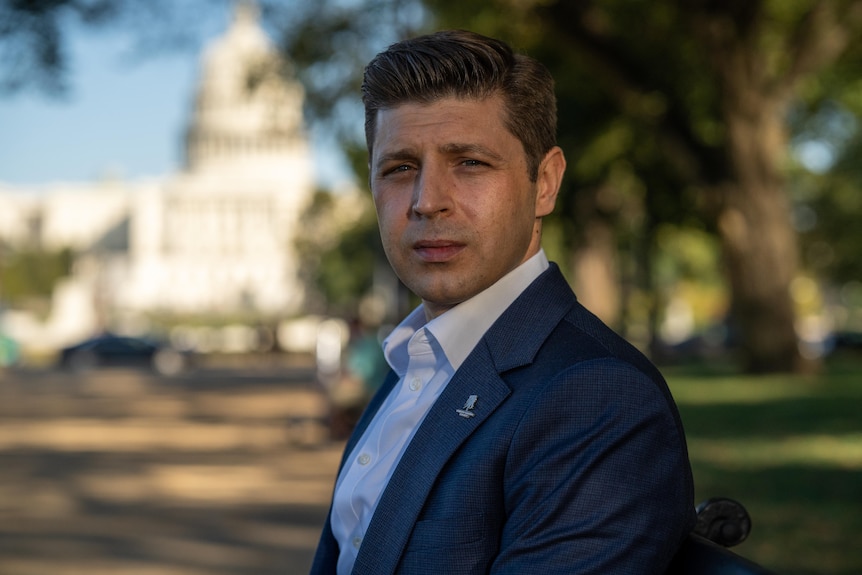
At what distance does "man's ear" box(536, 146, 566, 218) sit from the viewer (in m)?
2.44

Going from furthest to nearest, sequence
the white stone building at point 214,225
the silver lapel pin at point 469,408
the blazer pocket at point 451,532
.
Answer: the white stone building at point 214,225, the silver lapel pin at point 469,408, the blazer pocket at point 451,532

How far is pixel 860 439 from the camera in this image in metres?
11.5

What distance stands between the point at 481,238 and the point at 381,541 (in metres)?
0.52

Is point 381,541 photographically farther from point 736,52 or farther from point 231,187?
point 231,187

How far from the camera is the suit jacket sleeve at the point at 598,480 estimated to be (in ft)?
6.19

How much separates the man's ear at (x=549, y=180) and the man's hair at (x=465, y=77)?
66 millimetres

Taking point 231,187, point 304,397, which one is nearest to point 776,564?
point 304,397

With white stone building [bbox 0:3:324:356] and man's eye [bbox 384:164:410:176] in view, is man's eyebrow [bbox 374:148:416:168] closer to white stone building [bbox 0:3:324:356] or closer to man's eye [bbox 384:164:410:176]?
man's eye [bbox 384:164:410:176]

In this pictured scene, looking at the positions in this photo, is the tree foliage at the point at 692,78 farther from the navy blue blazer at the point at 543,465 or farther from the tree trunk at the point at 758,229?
the navy blue blazer at the point at 543,465

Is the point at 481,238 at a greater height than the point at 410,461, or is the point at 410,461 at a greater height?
the point at 481,238

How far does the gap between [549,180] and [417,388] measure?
441 mm

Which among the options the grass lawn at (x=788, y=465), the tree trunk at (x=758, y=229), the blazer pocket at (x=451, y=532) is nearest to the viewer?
the blazer pocket at (x=451, y=532)

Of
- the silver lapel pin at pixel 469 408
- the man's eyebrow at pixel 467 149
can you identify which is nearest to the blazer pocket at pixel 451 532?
the silver lapel pin at pixel 469 408

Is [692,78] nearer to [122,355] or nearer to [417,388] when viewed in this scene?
[417,388]
